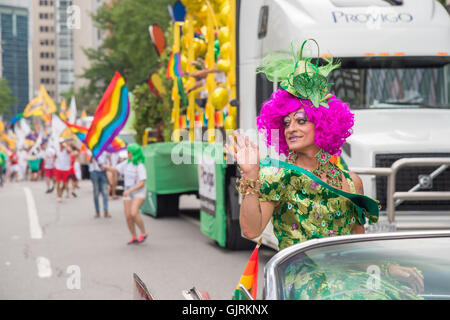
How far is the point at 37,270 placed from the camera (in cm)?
→ 948

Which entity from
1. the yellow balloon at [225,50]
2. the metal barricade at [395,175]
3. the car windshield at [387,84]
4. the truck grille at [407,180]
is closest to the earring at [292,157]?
the metal barricade at [395,175]

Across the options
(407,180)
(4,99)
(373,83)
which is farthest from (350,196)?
(4,99)

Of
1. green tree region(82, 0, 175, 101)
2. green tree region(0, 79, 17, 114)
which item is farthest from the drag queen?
green tree region(0, 79, 17, 114)

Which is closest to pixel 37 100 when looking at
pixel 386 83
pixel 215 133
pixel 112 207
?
pixel 112 207

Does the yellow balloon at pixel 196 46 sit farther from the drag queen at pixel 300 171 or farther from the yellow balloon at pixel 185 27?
the drag queen at pixel 300 171

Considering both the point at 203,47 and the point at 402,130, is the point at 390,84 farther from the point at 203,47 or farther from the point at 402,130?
the point at 203,47

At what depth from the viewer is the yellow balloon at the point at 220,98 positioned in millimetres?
9867

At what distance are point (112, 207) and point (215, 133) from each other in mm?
9736

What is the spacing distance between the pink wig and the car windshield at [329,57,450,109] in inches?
192

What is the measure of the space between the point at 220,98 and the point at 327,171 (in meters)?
6.54

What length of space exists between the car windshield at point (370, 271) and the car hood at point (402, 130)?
511 centimetres

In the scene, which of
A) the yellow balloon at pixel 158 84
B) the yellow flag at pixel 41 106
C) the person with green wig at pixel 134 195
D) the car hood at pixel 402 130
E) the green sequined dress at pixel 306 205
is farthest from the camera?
the yellow flag at pixel 41 106

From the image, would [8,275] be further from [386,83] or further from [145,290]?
[145,290]
